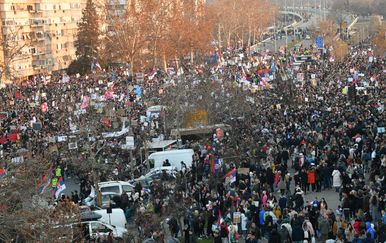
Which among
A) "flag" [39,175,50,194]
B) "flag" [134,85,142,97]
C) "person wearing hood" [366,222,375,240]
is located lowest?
"flag" [134,85,142,97]

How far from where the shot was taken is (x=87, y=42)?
247 ft

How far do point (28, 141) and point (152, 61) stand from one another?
Answer: 4527 centimetres

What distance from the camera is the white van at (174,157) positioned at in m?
28.5

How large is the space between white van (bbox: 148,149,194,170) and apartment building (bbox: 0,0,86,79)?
160 ft

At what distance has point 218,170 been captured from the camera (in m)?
25.5

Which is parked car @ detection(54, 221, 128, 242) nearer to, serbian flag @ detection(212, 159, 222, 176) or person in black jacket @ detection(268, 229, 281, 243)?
person in black jacket @ detection(268, 229, 281, 243)

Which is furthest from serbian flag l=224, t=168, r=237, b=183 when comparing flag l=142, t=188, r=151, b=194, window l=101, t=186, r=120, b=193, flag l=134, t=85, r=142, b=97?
flag l=134, t=85, r=142, b=97

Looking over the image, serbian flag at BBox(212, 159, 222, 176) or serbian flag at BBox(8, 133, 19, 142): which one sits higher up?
serbian flag at BBox(212, 159, 222, 176)

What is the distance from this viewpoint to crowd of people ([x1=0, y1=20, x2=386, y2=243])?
19.5 metres

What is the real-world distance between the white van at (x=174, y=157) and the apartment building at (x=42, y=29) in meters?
48.9

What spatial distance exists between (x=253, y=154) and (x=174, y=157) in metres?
2.92

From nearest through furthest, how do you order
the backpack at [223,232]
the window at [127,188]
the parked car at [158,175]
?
the backpack at [223,232] → the window at [127,188] → the parked car at [158,175]

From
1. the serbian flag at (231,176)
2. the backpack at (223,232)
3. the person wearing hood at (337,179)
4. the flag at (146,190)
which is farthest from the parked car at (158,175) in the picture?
the backpack at (223,232)

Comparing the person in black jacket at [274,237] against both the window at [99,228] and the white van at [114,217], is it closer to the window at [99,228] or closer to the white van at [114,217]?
the window at [99,228]
